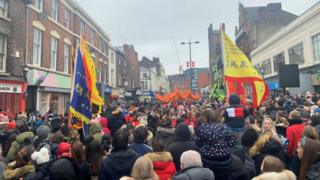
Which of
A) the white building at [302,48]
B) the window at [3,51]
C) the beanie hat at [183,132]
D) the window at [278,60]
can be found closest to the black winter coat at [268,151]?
the beanie hat at [183,132]

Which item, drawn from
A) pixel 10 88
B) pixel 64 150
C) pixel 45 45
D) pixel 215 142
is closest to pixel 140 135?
pixel 64 150

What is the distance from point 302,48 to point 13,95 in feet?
77.0

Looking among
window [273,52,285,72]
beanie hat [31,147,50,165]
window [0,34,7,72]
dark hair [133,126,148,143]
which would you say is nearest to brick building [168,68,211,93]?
window [273,52,285,72]

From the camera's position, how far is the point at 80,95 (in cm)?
621

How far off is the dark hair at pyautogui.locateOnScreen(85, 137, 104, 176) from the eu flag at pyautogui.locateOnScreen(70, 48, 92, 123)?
5.20 feet

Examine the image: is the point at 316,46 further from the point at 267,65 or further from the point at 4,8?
the point at 4,8

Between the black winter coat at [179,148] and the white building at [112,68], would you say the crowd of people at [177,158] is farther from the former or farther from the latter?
the white building at [112,68]

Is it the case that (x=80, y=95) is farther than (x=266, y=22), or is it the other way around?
(x=266, y=22)

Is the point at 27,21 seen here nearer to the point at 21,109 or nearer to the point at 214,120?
the point at 21,109

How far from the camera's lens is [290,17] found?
42438 millimetres

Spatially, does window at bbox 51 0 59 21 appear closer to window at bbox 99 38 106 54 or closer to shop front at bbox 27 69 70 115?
shop front at bbox 27 69 70 115

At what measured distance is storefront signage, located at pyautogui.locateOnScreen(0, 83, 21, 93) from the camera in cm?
1441

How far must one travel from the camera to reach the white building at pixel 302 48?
22656 mm

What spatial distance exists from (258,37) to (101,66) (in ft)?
78.6
